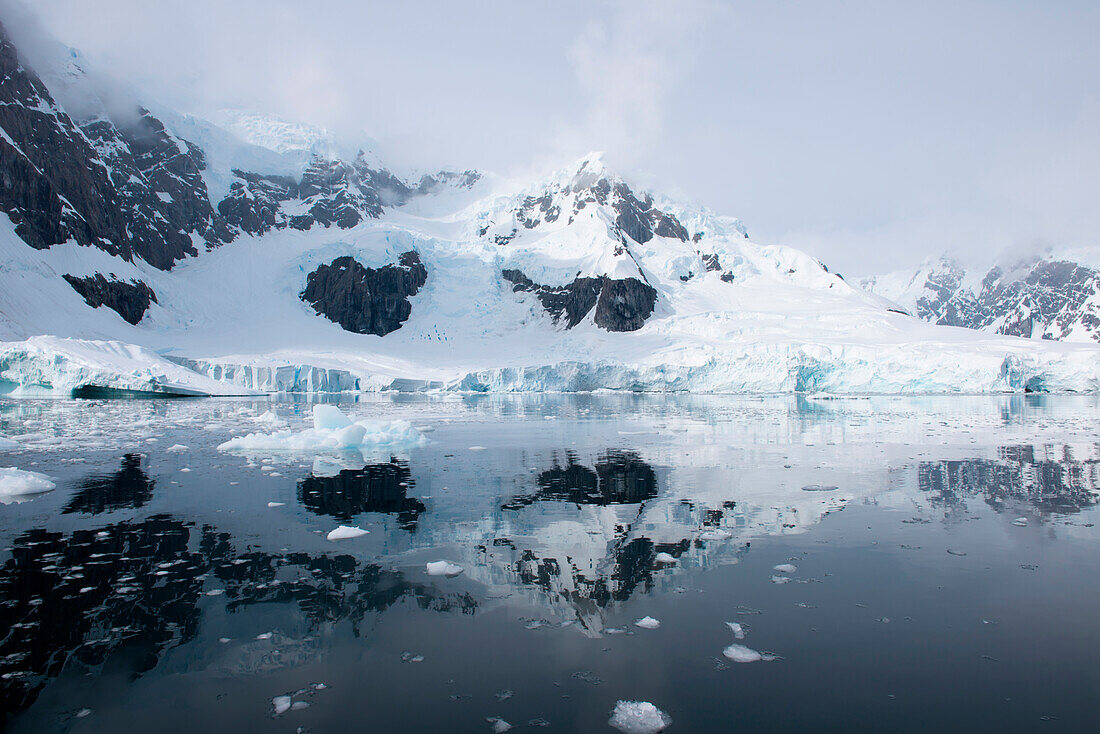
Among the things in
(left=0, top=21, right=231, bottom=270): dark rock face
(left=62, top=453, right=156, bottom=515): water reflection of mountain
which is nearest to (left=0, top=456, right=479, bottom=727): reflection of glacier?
(left=62, top=453, right=156, bottom=515): water reflection of mountain

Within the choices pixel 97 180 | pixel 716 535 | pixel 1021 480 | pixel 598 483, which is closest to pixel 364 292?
pixel 97 180

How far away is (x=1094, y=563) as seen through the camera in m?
5.85

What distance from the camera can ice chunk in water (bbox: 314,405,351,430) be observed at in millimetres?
15742

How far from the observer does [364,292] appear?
71062 mm

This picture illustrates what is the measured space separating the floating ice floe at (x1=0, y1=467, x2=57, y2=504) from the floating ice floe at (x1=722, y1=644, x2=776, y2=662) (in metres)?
9.72

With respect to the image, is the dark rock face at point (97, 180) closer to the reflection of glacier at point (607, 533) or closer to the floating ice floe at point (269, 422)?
the floating ice floe at point (269, 422)

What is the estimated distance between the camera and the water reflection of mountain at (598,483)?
29.3ft

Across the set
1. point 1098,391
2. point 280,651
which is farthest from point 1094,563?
point 1098,391

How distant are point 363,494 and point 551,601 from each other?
516 centimetres

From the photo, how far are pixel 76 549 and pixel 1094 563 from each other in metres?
10.2

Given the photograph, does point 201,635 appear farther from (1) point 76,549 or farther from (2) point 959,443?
(2) point 959,443

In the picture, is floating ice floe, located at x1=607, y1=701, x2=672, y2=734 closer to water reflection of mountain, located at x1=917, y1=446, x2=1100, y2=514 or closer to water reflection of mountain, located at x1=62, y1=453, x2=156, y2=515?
water reflection of mountain, located at x1=917, y1=446, x2=1100, y2=514

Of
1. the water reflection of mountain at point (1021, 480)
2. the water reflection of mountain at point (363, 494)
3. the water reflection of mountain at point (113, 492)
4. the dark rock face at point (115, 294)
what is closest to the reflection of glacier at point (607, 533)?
the water reflection of mountain at point (363, 494)

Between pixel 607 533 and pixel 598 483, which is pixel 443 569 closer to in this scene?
pixel 607 533
